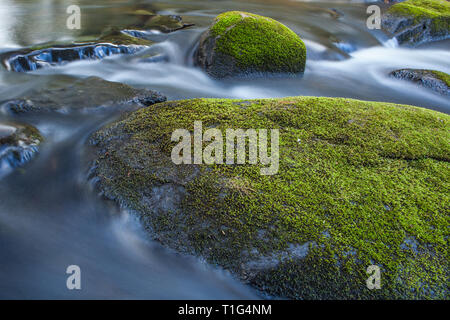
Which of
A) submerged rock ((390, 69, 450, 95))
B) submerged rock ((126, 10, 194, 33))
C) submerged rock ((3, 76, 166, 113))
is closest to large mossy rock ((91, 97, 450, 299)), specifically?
submerged rock ((3, 76, 166, 113))

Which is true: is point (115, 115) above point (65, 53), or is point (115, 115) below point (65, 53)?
below

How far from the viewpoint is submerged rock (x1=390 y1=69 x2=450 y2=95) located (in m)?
7.59

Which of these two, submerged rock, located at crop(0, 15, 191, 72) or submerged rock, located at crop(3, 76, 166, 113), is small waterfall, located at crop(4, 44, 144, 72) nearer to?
submerged rock, located at crop(0, 15, 191, 72)

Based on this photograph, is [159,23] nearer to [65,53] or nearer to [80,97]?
[65,53]

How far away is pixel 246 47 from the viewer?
23.4ft

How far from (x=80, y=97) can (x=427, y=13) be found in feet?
40.5

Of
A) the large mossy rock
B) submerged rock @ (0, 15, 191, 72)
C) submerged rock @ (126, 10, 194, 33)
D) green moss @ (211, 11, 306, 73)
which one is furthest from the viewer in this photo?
submerged rock @ (126, 10, 194, 33)

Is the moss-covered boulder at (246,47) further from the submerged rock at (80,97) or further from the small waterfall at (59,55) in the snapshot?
the small waterfall at (59,55)

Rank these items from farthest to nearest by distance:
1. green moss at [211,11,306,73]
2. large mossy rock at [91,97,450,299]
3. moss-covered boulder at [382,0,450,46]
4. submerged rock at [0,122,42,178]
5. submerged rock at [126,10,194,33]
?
1. moss-covered boulder at [382,0,450,46]
2. submerged rock at [126,10,194,33]
3. green moss at [211,11,306,73]
4. submerged rock at [0,122,42,178]
5. large mossy rock at [91,97,450,299]

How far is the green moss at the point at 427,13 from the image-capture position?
1176cm

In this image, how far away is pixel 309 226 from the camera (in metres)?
3.02

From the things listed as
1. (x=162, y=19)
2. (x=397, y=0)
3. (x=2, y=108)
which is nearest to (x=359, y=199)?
(x=2, y=108)

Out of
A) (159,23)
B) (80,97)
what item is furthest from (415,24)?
(80,97)
